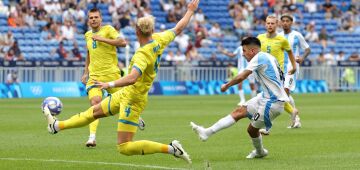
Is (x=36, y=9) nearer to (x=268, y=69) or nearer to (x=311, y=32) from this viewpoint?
(x=311, y=32)

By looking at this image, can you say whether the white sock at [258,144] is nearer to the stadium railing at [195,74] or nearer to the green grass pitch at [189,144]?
the green grass pitch at [189,144]

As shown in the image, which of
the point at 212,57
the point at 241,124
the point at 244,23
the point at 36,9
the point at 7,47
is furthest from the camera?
the point at 244,23

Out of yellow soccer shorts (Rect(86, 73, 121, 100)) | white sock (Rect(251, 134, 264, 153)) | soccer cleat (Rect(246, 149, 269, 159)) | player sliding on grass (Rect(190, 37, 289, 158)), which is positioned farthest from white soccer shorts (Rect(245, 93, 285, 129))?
yellow soccer shorts (Rect(86, 73, 121, 100))

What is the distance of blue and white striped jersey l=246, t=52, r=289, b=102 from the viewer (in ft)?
46.3

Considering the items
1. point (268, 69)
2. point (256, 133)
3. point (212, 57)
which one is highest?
point (268, 69)

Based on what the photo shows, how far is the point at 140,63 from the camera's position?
41.5ft

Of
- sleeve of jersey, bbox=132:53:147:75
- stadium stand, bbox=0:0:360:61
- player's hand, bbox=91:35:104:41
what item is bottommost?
stadium stand, bbox=0:0:360:61

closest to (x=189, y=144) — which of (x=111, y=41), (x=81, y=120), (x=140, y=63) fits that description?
(x=111, y=41)

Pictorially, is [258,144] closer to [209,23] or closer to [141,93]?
[141,93]

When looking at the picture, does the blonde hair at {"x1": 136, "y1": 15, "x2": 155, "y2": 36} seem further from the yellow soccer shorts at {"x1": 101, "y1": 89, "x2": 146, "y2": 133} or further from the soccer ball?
the soccer ball

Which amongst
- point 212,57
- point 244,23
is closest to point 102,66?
point 212,57

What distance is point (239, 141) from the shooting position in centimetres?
1802

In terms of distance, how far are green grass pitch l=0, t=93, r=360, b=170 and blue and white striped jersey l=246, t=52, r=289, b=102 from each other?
3.32 feet

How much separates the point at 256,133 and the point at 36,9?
101 feet
